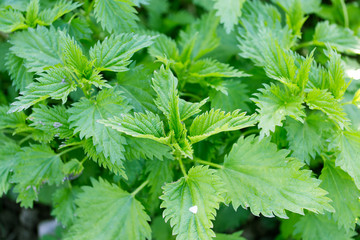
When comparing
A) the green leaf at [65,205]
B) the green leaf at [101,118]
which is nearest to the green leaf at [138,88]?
the green leaf at [101,118]

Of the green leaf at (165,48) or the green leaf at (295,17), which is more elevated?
the green leaf at (295,17)

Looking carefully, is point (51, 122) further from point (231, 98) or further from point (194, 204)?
point (231, 98)

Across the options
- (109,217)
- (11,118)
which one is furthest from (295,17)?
(11,118)

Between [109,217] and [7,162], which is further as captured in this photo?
[7,162]

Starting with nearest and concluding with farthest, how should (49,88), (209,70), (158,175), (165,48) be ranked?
(49,88)
(158,175)
(209,70)
(165,48)

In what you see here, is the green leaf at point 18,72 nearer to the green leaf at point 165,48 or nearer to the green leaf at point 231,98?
the green leaf at point 165,48

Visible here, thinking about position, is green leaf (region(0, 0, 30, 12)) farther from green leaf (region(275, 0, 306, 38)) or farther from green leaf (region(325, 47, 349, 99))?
green leaf (region(325, 47, 349, 99))
